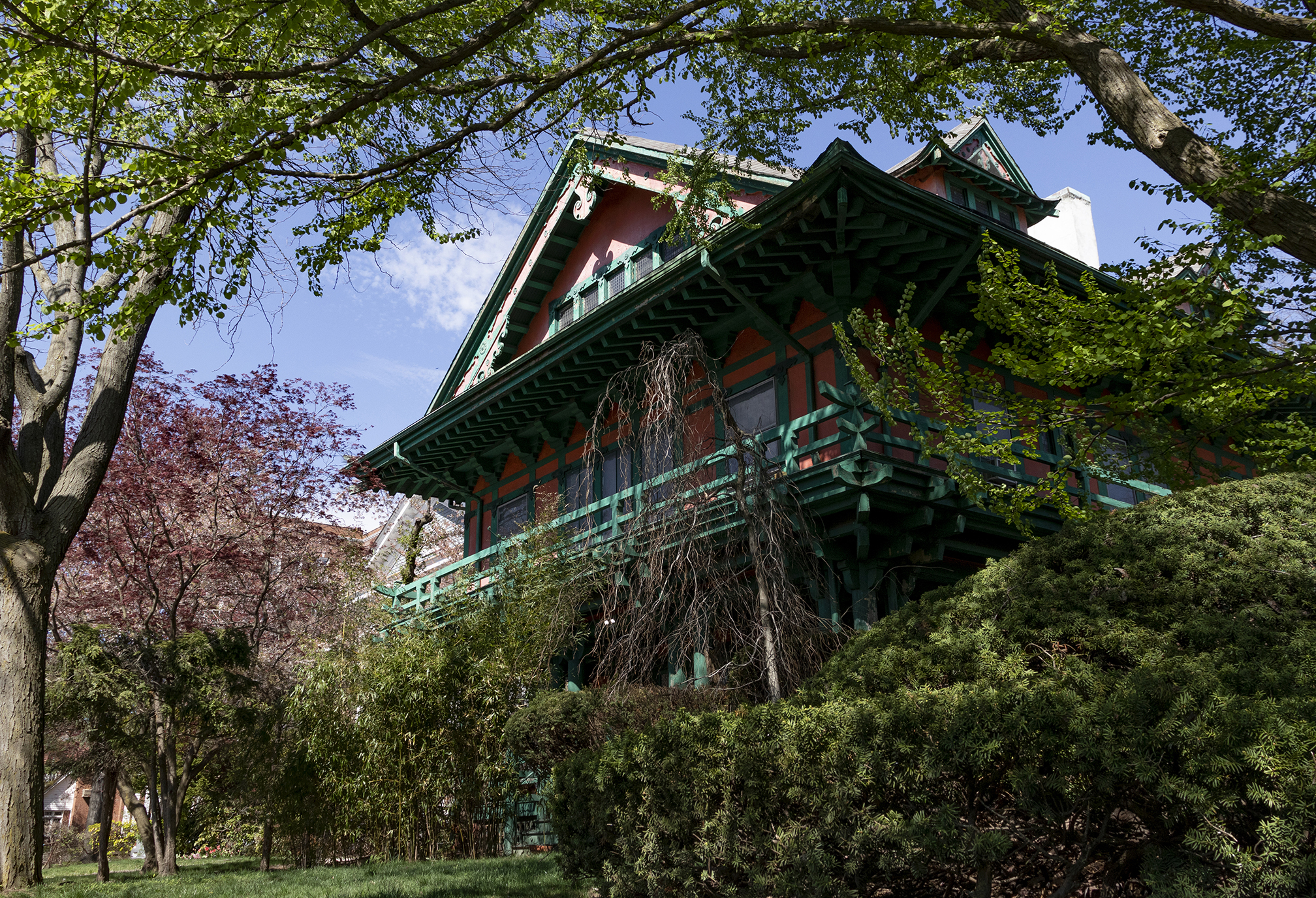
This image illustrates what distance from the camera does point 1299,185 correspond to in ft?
29.7

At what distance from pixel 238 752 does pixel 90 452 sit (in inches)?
291

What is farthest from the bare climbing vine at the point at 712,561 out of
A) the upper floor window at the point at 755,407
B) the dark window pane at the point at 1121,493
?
the dark window pane at the point at 1121,493

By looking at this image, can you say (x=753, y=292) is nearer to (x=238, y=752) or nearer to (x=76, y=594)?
(x=238, y=752)

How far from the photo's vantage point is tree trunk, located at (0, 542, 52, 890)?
7.77 meters

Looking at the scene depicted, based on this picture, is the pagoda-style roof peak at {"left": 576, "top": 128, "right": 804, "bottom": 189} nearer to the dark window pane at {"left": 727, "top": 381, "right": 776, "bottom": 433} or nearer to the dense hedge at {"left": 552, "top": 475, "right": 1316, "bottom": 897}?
the dark window pane at {"left": 727, "top": 381, "right": 776, "bottom": 433}

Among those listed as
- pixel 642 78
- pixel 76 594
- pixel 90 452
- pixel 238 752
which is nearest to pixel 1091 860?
pixel 642 78

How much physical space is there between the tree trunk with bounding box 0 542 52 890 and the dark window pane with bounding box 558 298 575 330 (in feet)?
33.3

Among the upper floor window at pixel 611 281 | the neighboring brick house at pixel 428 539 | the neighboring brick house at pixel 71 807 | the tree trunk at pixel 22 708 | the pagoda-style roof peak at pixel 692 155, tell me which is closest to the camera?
the tree trunk at pixel 22 708

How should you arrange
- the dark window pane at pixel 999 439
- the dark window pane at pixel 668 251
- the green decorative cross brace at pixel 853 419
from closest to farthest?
the dark window pane at pixel 999 439
the green decorative cross brace at pixel 853 419
the dark window pane at pixel 668 251

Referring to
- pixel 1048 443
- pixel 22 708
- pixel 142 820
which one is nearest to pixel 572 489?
pixel 1048 443

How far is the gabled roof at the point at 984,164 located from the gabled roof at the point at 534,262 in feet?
14.0

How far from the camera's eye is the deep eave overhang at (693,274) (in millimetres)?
9734

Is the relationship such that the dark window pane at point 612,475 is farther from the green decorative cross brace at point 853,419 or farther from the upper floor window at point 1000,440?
the upper floor window at point 1000,440

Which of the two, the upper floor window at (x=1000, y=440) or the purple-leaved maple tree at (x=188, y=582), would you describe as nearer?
the upper floor window at (x=1000, y=440)
